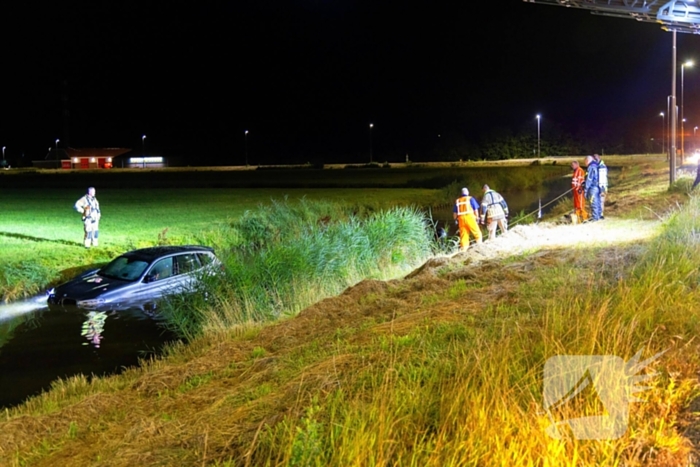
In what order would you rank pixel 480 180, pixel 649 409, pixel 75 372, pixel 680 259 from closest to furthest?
pixel 649 409 → pixel 680 259 → pixel 75 372 → pixel 480 180

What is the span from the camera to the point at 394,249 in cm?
2005

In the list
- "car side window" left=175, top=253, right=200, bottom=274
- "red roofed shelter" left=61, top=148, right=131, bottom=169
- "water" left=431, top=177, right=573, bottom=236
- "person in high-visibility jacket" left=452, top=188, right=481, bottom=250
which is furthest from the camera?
"red roofed shelter" left=61, top=148, right=131, bottom=169

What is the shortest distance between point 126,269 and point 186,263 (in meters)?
1.30

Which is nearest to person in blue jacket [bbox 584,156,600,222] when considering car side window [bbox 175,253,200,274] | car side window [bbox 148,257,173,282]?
car side window [bbox 175,253,200,274]

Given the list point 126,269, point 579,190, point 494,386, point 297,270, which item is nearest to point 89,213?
point 126,269

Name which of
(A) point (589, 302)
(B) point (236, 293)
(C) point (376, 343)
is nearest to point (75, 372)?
(B) point (236, 293)

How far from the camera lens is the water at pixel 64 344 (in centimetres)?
1109

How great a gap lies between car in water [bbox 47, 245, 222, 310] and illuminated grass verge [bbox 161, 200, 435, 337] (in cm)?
52

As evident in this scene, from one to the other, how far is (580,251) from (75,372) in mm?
8454

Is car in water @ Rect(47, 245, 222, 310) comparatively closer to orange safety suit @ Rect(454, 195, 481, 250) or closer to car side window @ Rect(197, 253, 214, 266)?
car side window @ Rect(197, 253, 214, 266)

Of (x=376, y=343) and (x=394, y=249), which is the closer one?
(x=376, y=343)

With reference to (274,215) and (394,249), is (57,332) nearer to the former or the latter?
(394,249)

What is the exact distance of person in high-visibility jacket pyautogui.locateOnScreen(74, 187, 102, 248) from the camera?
69.4 feet

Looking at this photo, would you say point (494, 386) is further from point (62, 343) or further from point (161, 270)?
point (161, 270)
